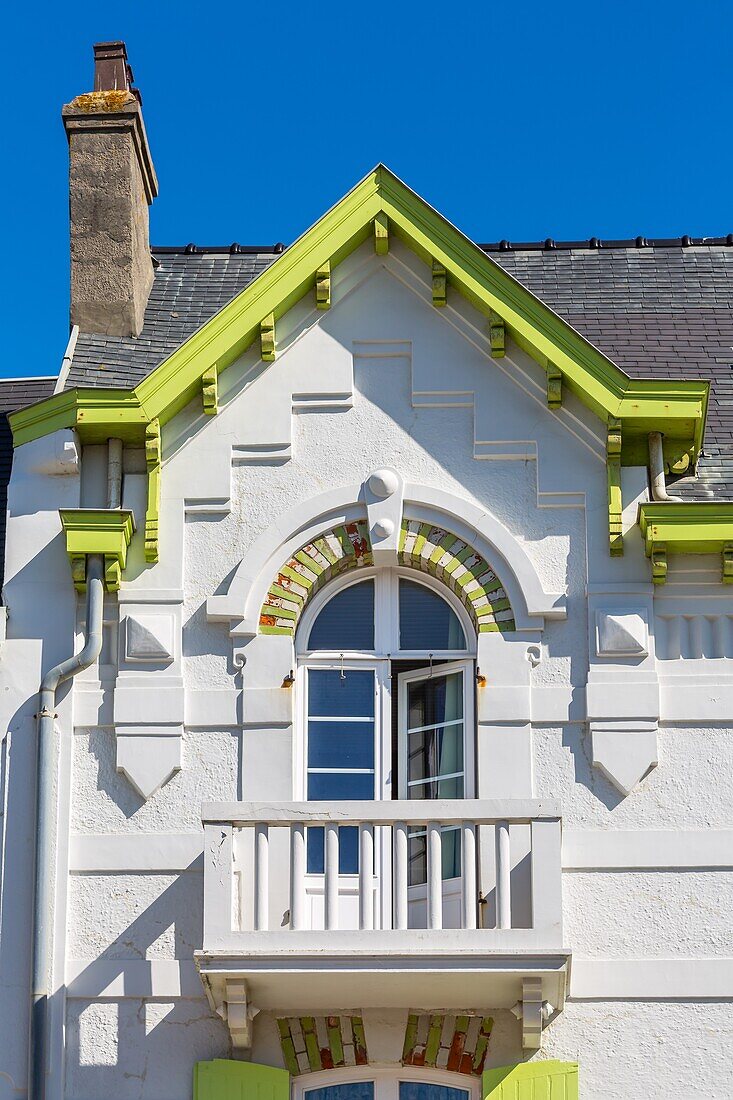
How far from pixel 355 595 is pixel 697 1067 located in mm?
3798

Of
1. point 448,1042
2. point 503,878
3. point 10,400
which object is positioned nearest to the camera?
point 503,878

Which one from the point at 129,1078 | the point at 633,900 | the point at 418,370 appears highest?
the point at 418,370

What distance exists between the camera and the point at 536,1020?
38.3 ft

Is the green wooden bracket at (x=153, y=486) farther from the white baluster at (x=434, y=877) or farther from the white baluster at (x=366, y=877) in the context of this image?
the white baluster at (x=434, y=877)

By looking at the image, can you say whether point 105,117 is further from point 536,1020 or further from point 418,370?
point 536,1020

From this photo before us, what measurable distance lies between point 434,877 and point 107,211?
594 centimetres

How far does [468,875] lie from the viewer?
11773 mm

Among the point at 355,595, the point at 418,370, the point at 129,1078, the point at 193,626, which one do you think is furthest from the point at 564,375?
the point at 129,1078

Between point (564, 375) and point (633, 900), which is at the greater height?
point (564, 375)

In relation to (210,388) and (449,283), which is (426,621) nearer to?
(210,388)

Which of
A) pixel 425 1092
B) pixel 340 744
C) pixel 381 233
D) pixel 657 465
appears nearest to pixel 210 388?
pixel 381 233

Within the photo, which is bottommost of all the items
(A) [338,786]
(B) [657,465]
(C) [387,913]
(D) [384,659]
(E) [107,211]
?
(C) [387,913]

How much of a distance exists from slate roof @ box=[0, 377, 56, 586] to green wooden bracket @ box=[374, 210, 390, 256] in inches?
112

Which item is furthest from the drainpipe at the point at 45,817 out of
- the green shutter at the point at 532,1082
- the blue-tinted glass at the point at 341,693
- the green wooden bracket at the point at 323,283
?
the green shutter at the point at 532,1082
